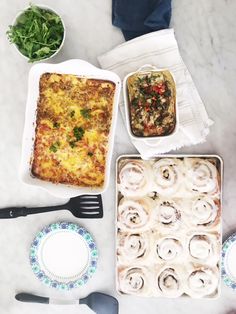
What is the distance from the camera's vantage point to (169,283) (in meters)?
1.53

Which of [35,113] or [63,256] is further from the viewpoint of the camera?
[63,256]

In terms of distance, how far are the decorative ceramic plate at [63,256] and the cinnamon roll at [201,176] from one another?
1.00 ft

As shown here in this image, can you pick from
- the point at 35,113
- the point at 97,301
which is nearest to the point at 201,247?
the point at 97,301

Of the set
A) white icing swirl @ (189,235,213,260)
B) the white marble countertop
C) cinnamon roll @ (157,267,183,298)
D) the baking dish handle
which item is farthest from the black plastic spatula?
the baking dish handle

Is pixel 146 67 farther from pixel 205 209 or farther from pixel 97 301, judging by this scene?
pixel 97 301

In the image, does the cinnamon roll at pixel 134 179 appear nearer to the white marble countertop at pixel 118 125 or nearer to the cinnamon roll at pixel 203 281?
the white marble countertop at pixel 118 125

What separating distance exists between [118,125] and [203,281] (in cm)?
46

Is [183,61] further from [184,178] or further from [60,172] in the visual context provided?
[60,172]

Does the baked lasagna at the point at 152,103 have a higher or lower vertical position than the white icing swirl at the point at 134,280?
higher

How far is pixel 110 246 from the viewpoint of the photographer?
5.17ft

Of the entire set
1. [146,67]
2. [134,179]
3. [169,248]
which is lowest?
[169,248]

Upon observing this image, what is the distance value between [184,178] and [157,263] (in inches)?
9.3

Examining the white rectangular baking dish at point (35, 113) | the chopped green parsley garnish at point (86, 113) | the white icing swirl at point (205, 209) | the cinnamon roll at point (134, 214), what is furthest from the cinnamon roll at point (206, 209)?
the chopped green parsley garnish at point (86, 113)

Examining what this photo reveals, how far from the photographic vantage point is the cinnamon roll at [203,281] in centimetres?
151
